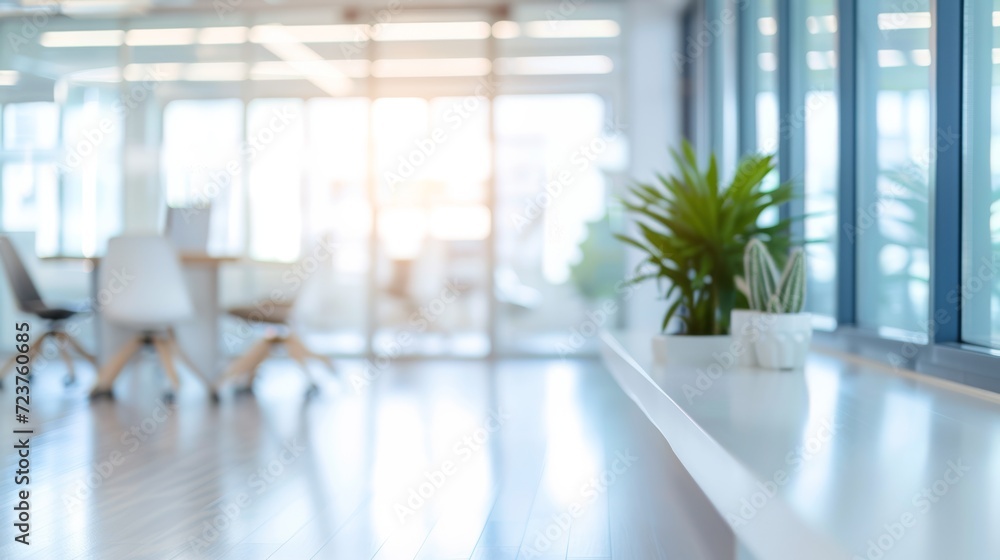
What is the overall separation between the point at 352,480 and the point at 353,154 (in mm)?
5233

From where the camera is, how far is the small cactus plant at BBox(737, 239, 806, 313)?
246cm

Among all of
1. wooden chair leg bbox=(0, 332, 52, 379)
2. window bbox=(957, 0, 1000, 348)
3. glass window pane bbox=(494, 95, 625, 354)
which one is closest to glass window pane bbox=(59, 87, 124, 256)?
wooden chair leg bbox=(0, 332, 52, 379)

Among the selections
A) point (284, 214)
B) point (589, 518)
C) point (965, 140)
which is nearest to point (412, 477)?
point (589, 518)

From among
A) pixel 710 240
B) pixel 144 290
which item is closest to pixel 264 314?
pixel 144 290

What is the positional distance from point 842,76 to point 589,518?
218cm

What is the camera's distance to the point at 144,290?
5.02 metres

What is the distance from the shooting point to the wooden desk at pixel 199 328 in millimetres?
5520

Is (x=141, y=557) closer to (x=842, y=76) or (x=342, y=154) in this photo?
(x=842, y=76)

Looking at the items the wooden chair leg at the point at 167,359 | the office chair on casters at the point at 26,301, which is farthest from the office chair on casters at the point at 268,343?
the office chair on casters at the point at 26,301

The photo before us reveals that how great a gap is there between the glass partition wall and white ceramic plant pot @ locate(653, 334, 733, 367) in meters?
4.70

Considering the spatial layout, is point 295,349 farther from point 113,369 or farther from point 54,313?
point 54,313

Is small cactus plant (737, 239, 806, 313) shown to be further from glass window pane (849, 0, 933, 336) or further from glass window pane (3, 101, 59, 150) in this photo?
glass window pane (3, 101, 59, 150)

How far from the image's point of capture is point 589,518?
8.43 feet

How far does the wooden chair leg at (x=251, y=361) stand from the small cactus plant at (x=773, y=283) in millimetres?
Result: 3835
